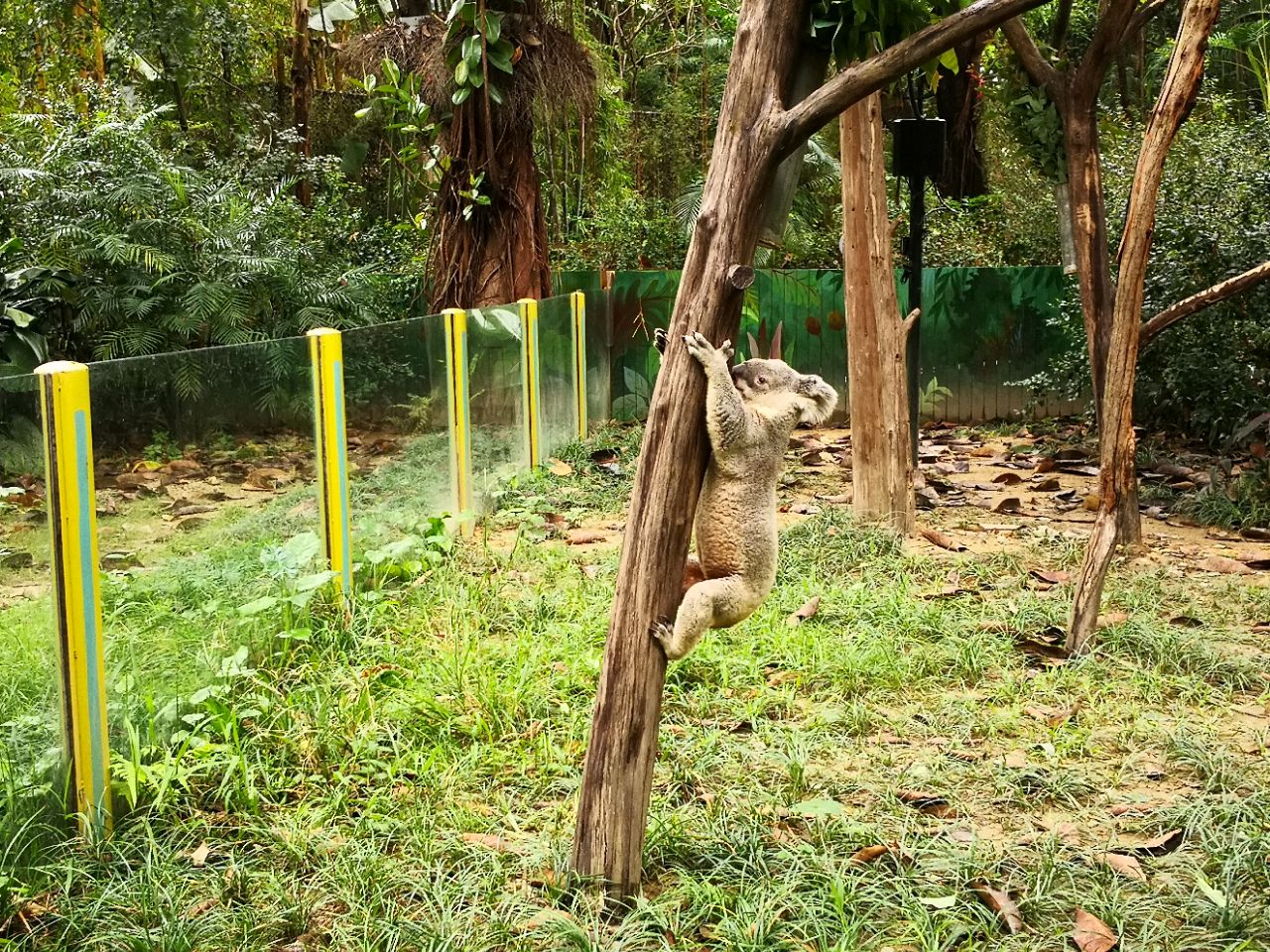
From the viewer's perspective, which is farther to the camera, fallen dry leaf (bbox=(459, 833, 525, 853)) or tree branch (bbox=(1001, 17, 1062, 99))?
tree branch (bbox=(1001, 17, 1062, 99))

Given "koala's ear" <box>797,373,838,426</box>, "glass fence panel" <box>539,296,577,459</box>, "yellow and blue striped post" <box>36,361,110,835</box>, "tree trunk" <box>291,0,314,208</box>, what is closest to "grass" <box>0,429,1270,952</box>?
"yellow and blue striped post" <box>36,361,110,835</box>

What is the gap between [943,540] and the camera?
8094 millimetres

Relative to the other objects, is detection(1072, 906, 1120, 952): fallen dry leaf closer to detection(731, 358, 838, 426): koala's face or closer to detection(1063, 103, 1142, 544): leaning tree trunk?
detection(731, 358, 838, 426): koala's face

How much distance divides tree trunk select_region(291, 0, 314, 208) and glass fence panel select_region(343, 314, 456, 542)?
7991 mm

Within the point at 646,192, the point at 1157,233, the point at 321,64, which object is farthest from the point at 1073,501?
the point at 321,64

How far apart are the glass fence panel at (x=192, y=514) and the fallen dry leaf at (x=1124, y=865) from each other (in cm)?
311

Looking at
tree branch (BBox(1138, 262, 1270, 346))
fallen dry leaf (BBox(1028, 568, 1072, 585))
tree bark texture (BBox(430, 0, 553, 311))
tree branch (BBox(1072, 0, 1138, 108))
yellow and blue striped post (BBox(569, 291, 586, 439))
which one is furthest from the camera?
yellow and blue striped post (BBox(569, 291, 586, 439))

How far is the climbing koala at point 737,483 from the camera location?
3229mm

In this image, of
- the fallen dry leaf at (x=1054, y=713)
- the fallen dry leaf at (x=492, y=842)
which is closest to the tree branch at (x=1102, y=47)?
the fallen dry leaf at (x=1054, y=713)

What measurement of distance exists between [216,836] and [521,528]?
13.4 ft

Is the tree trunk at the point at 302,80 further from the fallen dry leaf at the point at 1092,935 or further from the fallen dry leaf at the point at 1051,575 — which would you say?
the fallen dry leaf at the point at 1092,935

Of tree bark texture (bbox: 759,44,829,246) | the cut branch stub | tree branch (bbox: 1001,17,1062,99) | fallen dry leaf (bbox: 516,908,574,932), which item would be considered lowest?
fallen dry leaf (bbox: 516,908,574,932)

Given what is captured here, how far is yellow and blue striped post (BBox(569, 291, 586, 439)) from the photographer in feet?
38.2

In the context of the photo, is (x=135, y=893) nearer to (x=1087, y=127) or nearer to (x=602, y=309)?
(x=1087, y=127)
